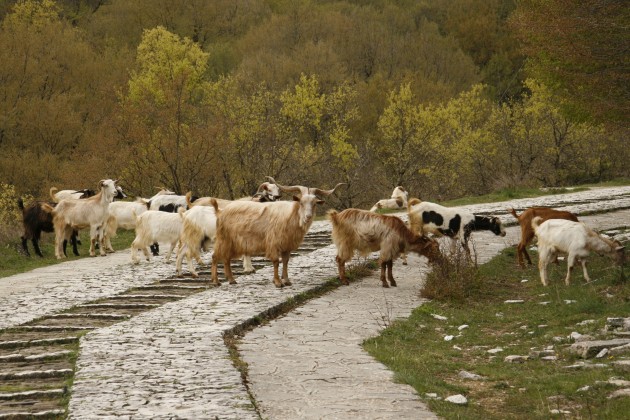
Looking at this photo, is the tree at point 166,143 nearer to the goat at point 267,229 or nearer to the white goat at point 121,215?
the white goat at point 121,215

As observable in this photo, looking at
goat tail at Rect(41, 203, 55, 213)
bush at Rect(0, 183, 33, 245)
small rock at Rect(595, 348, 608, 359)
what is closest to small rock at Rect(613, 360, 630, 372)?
small rock at Rect(595, 348, 608, 359)

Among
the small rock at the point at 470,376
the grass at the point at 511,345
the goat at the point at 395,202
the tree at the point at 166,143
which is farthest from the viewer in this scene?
the tree at the point at 166,143

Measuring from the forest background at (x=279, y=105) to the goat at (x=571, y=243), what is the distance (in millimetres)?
8598

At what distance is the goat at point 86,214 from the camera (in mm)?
21688

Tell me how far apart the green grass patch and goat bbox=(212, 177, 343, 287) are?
677 cm

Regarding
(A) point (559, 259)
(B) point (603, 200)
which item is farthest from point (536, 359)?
(B) point (603, 200)

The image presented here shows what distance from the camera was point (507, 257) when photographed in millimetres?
19047

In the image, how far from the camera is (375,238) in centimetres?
1544

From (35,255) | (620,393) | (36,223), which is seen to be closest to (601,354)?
(620,393)

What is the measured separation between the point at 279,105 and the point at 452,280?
32.7 m

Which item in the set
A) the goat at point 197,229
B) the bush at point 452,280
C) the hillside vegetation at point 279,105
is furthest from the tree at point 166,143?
the bush at point 452,280

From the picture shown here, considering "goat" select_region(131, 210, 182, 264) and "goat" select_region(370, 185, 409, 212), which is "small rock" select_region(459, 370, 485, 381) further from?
"goat" select_region(370, 185, 409, 212)

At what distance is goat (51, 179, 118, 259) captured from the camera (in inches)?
854

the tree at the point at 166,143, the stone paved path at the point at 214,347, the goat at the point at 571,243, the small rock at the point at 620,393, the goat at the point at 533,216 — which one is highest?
the tree at the point at 166,143
